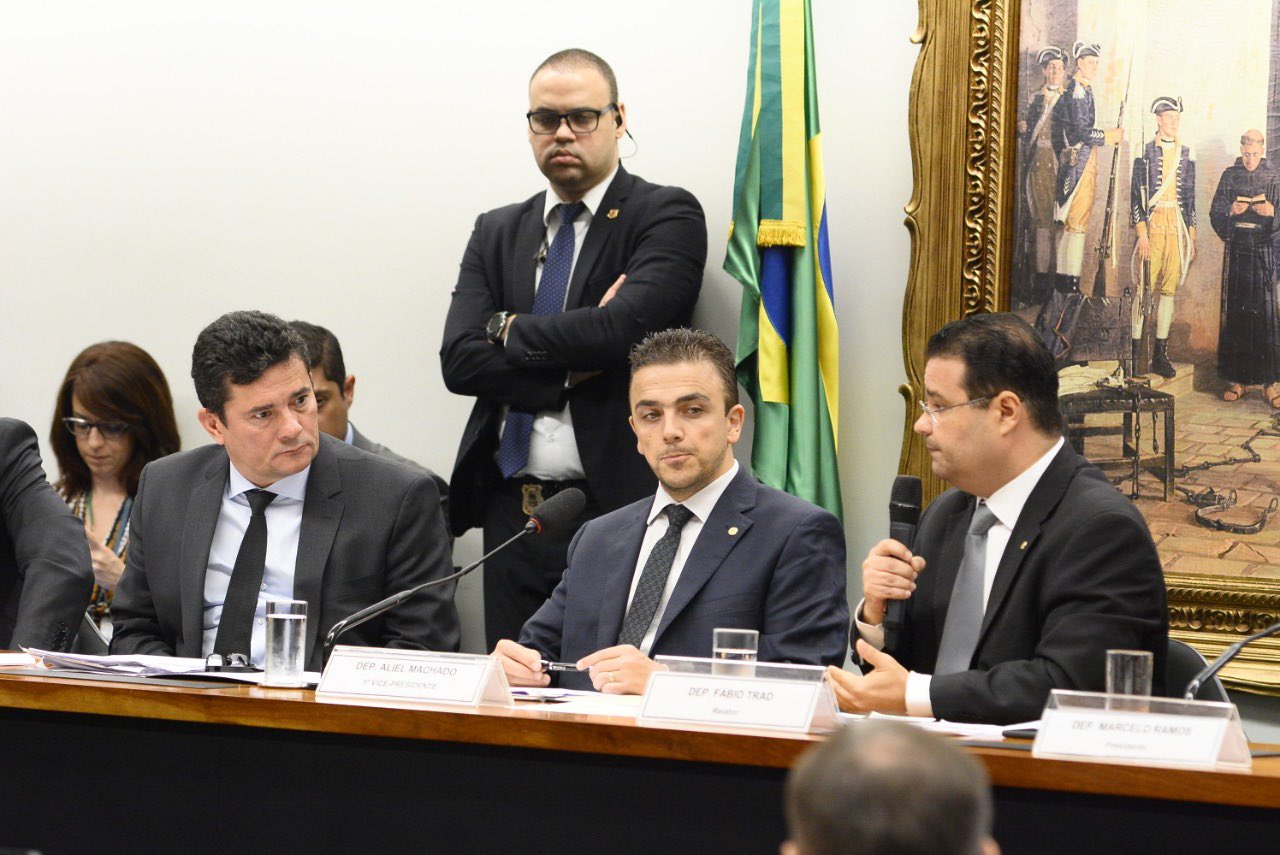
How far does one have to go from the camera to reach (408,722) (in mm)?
2414

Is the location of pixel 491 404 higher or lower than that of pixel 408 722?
higher

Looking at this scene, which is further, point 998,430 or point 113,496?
point 113,496

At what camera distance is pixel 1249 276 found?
429 centimetres

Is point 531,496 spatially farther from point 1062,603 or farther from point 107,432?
point 1062,603

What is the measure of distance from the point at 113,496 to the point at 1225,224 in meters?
3.59

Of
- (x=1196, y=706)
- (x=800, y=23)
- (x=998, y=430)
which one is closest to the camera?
(x=1196, y=706)

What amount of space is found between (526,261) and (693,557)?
1676 mm

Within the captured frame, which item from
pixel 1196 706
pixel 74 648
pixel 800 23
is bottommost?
pixel 74 648

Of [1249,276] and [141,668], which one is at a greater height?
[1249,276]

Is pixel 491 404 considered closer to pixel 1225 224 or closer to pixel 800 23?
pixel 800 23

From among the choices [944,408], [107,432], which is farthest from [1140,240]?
[107,432]

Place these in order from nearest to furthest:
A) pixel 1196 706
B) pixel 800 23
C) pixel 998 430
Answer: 1. pixel 1196 706
2. pixel 998 430
3. pixel 800 23

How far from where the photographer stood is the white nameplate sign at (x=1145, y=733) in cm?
205

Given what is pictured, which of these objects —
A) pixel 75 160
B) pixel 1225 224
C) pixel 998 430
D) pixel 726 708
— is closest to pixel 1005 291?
pixel 1225 224
